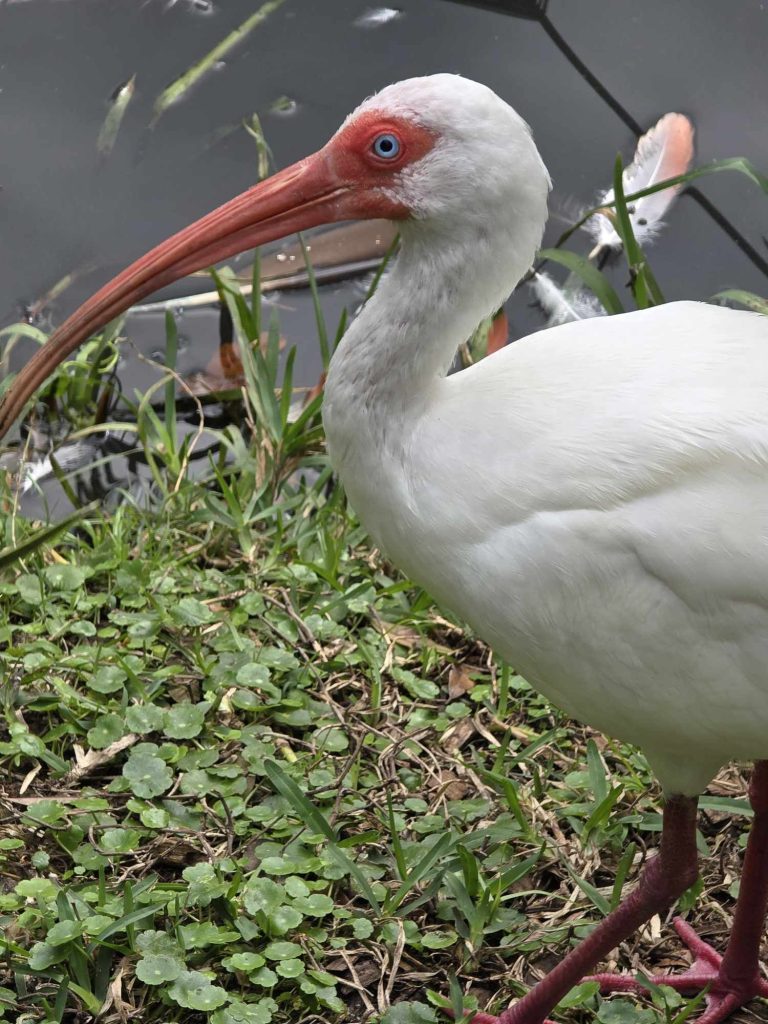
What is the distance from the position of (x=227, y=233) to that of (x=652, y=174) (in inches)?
119

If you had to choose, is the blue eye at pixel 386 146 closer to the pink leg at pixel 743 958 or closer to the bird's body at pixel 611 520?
the bird's body at pixel 611 520

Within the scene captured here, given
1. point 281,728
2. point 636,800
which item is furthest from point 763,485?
point 281,728

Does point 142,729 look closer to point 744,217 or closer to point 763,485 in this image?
point 763,485

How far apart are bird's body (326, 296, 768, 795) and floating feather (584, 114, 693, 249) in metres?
2.81

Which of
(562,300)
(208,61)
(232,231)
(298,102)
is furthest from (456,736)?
(208,61)

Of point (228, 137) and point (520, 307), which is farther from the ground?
point (228, 137)

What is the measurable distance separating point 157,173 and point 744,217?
2318 mm

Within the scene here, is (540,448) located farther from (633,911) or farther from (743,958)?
(743,958)

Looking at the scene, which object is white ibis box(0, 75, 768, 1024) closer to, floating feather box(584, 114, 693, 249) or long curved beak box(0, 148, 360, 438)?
long curved beak box(0, 148, 360, 438)

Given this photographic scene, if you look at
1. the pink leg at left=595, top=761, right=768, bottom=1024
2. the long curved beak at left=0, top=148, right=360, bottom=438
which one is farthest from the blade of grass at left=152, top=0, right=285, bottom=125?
the pink leg at left=595, top=761, right=768, bottom=1024

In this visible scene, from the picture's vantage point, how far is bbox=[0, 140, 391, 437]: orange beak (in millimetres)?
2990

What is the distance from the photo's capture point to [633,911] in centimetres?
306

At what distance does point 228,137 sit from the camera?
583 cm

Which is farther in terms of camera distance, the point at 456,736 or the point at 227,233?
the point at 456,736
